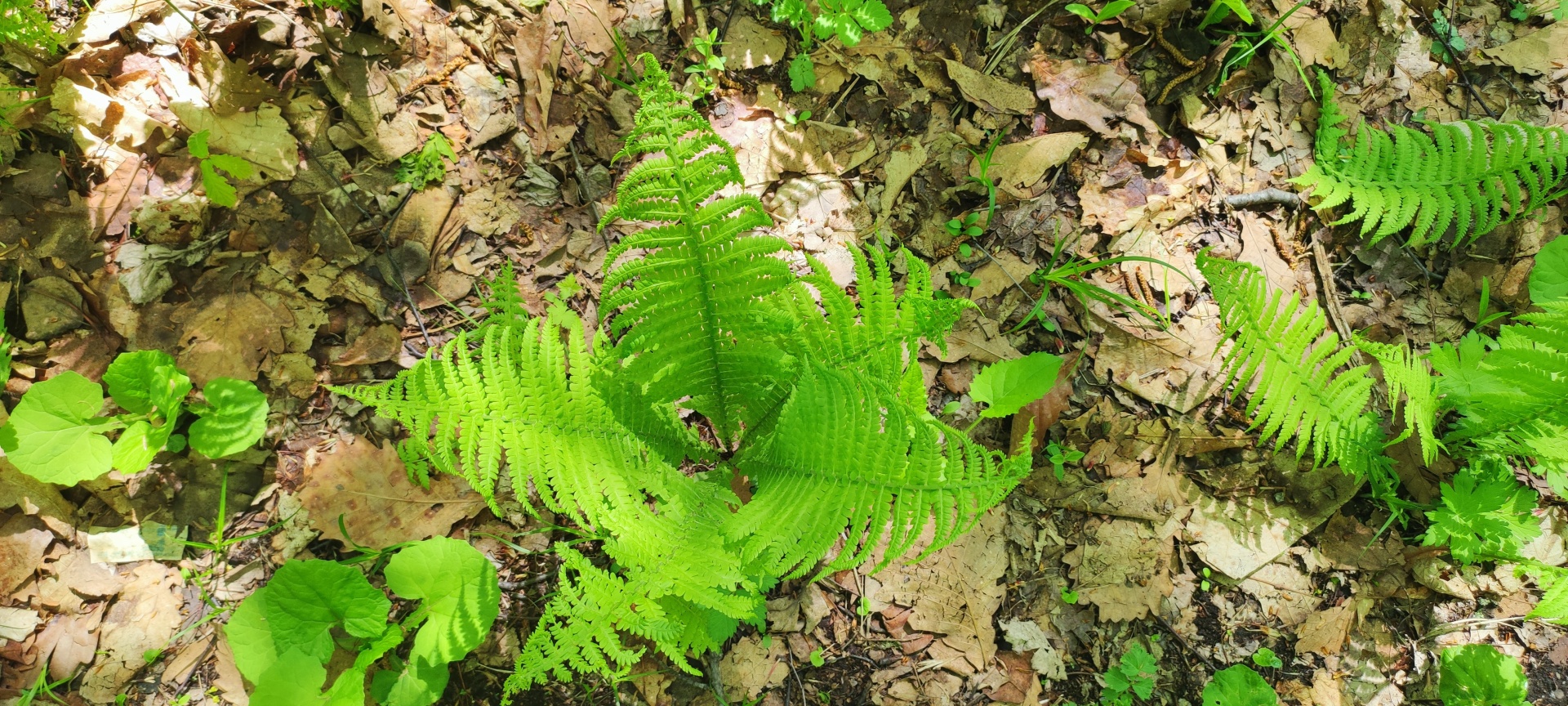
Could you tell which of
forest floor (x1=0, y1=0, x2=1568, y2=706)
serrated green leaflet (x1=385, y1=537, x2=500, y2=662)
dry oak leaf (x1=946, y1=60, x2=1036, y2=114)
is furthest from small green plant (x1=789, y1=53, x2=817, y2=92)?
serrated green leaflet (x1=385, y1=537, x2=500, y2=662)

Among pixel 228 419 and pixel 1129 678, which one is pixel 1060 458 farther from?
pixel 228 419

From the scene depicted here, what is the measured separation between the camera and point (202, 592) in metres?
2.26

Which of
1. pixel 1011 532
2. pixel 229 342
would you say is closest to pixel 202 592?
pixel 229 342

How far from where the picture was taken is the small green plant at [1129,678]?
8.05ft

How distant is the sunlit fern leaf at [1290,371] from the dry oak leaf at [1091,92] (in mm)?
747

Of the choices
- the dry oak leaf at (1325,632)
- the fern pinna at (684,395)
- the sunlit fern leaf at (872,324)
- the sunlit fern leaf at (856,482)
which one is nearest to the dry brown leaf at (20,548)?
the fern pinna at (684,395)

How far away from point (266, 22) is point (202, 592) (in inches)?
77.1

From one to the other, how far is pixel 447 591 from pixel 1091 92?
3.00 m

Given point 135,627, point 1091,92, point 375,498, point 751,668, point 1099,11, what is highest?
point 1099,11

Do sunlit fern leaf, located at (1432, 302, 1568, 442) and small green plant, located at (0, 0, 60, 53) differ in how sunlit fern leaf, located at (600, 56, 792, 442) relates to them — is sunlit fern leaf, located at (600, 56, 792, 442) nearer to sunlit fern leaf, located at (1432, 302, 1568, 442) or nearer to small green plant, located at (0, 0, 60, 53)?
small green plant, located at (0, 0, 60, 53)

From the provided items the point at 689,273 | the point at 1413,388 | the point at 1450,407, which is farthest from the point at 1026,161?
the point at 1450,407

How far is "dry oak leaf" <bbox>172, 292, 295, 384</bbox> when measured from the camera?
2336mm

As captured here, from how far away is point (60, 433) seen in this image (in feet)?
7.02

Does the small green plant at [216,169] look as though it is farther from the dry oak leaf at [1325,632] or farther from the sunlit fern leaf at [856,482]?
the dry oak leaf at [1325,632]
